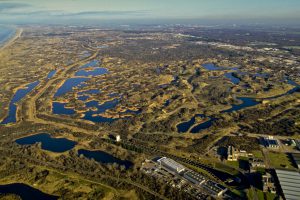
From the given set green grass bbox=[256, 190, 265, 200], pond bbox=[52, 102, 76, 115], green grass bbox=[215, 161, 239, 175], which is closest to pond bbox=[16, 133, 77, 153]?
pond bbox=[52, 102, 76, 115]

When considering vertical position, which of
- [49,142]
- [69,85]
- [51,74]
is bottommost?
[51,74]

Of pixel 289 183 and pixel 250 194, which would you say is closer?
pixel 250 194

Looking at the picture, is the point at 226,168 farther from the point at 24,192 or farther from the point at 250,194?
the point at 24,192

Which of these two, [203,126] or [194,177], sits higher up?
[194,177]

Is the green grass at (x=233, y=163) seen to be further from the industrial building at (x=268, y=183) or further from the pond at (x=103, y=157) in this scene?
the pond at (x=103, y=157)

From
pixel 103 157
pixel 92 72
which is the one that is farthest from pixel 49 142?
pixel 92 72

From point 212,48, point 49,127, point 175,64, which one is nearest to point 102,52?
point 175,64

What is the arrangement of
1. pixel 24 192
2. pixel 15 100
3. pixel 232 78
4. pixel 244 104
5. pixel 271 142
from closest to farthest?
1. pixel 24 192
2. pixel 271 142
3. pixel 244 104
4. pixel 15 100
5. pixel 232 78
